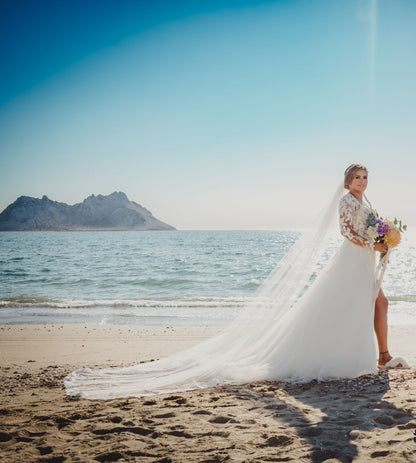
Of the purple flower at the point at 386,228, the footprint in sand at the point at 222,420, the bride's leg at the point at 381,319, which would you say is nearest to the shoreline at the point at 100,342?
the bride's leg at the point at 381,319

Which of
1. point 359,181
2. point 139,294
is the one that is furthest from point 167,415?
point 139,294

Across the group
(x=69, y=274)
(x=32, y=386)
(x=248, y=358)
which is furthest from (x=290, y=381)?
(x=69, y=274)

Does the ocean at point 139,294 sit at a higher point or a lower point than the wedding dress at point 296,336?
lower

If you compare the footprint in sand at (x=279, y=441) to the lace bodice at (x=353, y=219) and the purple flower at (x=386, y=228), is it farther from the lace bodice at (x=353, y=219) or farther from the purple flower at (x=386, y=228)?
the purple flower at (x=386, y=228)

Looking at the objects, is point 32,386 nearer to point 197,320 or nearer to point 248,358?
point 248,358

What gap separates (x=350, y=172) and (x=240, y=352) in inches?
116

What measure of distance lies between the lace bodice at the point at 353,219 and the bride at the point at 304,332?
0.04 ft

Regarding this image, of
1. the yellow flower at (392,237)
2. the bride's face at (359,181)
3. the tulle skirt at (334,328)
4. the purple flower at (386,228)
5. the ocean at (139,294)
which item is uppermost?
the bride's face at (359,181)

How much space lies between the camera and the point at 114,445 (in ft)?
10.0

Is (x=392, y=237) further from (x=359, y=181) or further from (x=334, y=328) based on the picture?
(x=334, y=328)

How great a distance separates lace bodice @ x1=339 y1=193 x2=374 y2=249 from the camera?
4984 millimetres

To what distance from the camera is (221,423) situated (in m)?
3.49

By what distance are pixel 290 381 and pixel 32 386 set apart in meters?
3.42

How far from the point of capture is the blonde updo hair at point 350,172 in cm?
513
